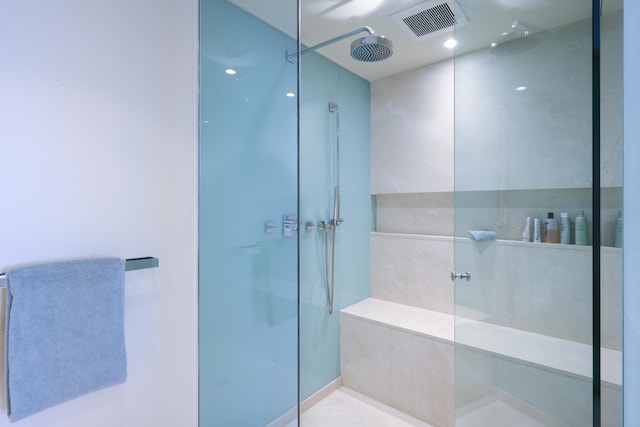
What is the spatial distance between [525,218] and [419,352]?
109 cm

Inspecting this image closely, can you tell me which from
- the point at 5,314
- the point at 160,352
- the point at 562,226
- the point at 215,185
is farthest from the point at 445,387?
the point at 5,314

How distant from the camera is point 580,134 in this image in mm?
974

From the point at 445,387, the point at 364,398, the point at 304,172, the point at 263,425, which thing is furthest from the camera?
the point at 364,398

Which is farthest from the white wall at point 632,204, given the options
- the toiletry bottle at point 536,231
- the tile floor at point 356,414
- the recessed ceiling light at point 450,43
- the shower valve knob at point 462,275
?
the recessed ceiling light at point 450,43

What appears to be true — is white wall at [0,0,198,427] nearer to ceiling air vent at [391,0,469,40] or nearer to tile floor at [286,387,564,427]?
tile floor at [286,387,564,427]

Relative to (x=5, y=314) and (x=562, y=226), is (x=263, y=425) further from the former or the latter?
(x=562, y=226)

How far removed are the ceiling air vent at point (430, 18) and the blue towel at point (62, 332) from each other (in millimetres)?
1818

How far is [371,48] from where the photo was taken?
1768 millimetres

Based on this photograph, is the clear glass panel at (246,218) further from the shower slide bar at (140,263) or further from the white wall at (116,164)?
the shower slide bar at (140,263)

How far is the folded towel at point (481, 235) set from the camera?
1.38 m

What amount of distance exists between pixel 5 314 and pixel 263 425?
1215 millimetres

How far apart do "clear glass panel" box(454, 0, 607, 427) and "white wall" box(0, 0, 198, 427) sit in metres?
1.27

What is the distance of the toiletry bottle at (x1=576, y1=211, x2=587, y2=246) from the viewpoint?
3.05 feet

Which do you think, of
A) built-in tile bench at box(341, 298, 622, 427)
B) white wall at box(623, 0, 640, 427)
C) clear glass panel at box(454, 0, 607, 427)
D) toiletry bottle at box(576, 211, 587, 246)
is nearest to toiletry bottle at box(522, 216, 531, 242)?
clear glass panel at box(454, 0, 607, 427)
